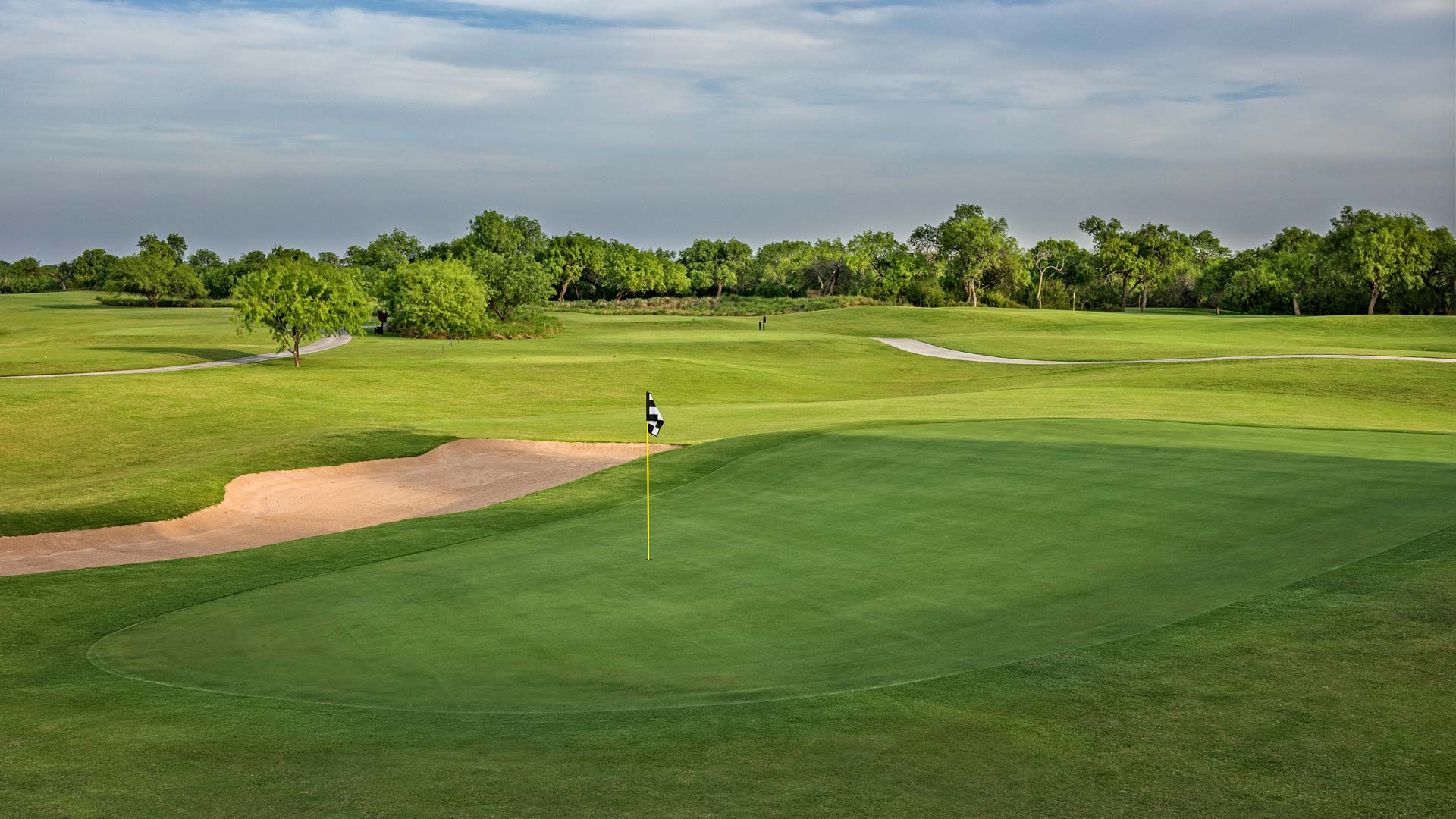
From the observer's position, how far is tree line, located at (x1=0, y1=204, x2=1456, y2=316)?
84125 mm

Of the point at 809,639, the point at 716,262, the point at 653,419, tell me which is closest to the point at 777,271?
the point at 716,262

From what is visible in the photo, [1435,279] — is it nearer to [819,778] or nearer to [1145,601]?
[1145,601]

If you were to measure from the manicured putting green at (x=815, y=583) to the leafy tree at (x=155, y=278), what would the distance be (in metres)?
109

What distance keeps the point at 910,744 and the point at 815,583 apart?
5695 millimetres

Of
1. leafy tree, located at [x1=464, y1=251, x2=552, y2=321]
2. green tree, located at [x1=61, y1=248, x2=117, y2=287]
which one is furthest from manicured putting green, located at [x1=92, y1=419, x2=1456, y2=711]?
green tree, located at [x1=61, y1=248, x2=117, y2=287]

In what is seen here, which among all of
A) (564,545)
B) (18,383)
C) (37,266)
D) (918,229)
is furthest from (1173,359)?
(37,266)

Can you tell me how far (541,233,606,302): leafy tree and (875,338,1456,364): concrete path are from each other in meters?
65.5

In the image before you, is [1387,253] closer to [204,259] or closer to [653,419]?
[653,419]

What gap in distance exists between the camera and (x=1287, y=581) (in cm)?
1141

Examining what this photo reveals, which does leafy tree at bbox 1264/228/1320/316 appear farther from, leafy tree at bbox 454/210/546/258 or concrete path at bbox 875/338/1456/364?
leafy tree at bbox 454/210/546/258

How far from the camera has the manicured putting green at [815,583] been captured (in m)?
10.1

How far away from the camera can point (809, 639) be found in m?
11.0

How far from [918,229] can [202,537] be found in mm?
119999

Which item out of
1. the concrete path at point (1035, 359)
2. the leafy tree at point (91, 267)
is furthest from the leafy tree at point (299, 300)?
the leafy tree at point (91, 267)
